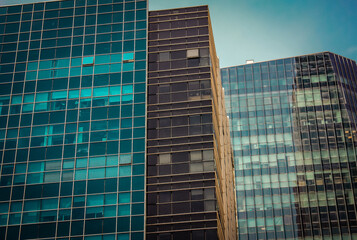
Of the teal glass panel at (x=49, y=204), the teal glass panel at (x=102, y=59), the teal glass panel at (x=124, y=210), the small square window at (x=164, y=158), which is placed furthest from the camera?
the teal glass panel at (x=102, y=59)

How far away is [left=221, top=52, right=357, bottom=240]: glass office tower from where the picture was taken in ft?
400

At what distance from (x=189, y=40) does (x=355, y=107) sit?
74141 millimetres

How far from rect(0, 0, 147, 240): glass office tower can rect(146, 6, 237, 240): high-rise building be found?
1.76 meters

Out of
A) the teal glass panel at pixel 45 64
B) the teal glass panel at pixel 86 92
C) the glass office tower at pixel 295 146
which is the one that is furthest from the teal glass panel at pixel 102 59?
the glass office tower at pixel 295 146

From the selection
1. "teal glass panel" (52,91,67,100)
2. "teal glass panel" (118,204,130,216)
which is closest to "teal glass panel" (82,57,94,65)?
"teal glass panel" (52,91,67,100)

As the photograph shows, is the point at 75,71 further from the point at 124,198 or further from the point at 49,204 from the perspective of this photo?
the point at 124,198

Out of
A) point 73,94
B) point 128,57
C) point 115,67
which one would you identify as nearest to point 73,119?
point 73,94

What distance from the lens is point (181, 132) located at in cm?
6794

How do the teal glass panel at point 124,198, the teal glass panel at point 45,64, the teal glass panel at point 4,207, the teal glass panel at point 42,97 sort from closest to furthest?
the teal glass panel at point 124,198 → the teal glass panel at point 4,207 → the teal glass panel at point 42,97 → the teal glass panel at point 45,64

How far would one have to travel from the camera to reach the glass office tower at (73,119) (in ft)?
213

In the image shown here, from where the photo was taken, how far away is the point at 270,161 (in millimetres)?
129875

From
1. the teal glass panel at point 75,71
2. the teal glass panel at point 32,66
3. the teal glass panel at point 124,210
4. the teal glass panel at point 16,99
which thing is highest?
the teal glass panel at point 32,66

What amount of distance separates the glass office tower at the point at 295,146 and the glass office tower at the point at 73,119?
65.0 metres

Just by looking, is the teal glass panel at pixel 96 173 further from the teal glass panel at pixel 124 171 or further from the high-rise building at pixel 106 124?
the teal glass panel at pixel 124 171
